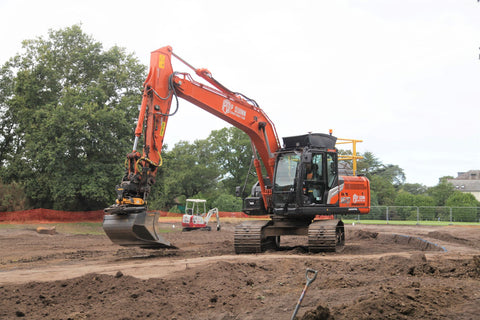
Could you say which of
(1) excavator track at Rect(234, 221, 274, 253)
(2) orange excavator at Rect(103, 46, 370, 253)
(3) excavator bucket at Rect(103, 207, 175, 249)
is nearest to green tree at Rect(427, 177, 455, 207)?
(2) orange excavator at Rect(103, 46, 370, 253)

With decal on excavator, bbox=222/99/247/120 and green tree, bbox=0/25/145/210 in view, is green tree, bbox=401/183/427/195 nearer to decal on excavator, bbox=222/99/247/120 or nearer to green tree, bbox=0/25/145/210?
green tree, bbox=0/25/145/210

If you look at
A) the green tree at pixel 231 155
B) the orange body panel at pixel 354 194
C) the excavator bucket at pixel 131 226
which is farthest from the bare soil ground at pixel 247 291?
→ the green tree at pixel 231 155

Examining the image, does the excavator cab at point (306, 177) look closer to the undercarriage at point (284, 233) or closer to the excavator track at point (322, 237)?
the excavator track at point (322, 237)

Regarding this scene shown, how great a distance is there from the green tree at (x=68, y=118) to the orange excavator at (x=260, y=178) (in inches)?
716

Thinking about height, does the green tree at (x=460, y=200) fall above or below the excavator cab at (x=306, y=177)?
above

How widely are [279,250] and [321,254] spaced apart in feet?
7.73

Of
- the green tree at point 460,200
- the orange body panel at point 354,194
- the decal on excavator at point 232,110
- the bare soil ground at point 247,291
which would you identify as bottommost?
the bare soil ground at point 247,291

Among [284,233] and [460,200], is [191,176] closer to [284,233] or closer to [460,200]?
[460,200]

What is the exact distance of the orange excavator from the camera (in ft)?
36.7

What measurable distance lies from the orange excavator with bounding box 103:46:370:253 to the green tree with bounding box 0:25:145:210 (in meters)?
18.2

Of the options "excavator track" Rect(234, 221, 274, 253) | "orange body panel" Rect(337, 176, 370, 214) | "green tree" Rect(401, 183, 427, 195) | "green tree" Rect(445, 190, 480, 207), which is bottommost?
"excavator track" Rect(234, 221, 274, 253)

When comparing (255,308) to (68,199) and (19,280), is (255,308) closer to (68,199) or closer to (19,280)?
A: (19,280)

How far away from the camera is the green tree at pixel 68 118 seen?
30.2m

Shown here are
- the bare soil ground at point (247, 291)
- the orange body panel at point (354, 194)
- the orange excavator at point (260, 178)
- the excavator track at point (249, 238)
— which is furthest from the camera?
the orange body panel at point (354, 194)
